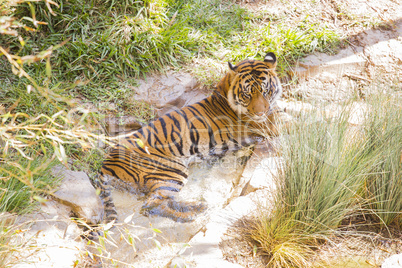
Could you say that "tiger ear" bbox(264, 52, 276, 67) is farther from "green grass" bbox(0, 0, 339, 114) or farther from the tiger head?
"green grass" bbox(0, 0, 339, 114)

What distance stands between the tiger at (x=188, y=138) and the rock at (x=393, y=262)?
1.61 meters

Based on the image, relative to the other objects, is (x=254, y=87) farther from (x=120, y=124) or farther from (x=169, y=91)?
(x=120, y=124)

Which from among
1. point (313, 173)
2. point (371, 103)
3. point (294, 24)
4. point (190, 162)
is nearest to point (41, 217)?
point (190, 162)

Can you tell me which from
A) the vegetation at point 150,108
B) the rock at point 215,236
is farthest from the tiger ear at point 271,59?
the rock at point 215,236

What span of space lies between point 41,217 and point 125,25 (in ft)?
11.0

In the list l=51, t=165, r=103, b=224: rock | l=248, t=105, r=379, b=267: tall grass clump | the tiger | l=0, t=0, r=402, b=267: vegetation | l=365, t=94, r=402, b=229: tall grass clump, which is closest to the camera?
l=0, t=0, r=402, b=267: vegetation

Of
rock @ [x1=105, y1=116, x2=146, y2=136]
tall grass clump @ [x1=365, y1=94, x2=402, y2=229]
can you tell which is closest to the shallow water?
rock @ [x1=105, y1=116, x2=146, y2=136]

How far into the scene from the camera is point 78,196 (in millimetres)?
3098

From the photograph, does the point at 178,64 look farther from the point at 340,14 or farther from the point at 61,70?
the point at 340,14

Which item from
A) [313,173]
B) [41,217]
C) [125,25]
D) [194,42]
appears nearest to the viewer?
[313,173]

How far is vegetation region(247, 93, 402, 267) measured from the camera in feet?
8.05

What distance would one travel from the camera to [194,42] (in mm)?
5504

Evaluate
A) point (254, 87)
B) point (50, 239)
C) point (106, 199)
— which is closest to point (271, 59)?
point (254, 87)

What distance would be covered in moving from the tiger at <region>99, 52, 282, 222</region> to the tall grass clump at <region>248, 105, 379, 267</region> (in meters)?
0.92
